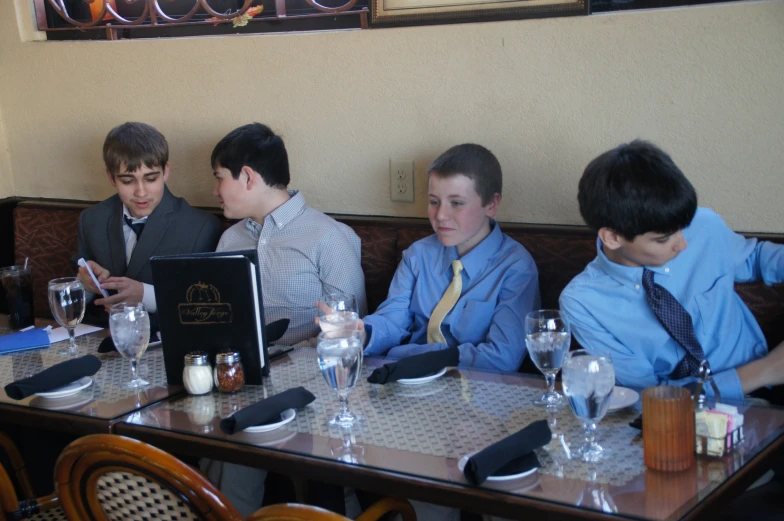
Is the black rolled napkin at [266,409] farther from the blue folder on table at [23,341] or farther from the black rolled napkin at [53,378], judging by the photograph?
the blue folder on table at [23,341]

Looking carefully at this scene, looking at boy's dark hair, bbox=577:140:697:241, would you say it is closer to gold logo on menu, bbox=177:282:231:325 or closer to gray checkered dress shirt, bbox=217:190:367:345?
gold logo on menu, bbox=177:282:231:325

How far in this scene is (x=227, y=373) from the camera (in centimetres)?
179

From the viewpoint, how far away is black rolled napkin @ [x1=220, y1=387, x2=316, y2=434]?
153 centimetres

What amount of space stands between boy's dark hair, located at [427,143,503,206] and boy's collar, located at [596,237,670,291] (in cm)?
52

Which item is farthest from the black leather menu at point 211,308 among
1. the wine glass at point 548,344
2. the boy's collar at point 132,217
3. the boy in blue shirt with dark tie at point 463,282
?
the boy's collar at point 132,217

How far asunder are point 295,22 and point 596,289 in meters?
1.50

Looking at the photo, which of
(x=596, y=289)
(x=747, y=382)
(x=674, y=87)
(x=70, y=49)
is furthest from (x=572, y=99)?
(x=70, y=49)

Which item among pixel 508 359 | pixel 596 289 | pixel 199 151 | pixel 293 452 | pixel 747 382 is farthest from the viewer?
pixel 199 151

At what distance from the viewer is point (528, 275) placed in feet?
7.52

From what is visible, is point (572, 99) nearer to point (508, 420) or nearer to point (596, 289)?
point (596, 289)

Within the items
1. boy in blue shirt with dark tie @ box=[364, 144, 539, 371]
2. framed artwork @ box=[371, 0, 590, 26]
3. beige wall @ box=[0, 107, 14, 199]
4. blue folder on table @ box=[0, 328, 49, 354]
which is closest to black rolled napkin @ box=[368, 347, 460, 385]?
boy in blue shirt with dark tie @ box=[364, 144, 539, 371]

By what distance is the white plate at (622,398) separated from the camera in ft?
5.15

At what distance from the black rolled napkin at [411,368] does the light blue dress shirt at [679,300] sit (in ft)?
1.11

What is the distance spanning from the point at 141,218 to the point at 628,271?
5.88 ft
